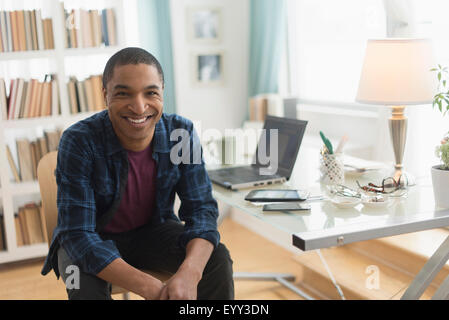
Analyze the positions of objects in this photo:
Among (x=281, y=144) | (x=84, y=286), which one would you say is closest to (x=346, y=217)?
(x=281, y=144)

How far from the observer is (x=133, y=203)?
6.00ft

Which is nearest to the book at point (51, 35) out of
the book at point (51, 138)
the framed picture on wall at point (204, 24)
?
the book at point (51, 138)

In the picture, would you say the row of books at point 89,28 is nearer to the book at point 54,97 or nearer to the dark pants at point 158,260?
the book at point 54,97

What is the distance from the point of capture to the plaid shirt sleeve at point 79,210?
156cm

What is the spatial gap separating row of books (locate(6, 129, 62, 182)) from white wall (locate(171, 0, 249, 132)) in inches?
39.9

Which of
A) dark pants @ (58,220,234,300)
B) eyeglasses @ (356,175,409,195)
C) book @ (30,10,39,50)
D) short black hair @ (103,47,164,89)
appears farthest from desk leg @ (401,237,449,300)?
book @ (30,10,39,50)

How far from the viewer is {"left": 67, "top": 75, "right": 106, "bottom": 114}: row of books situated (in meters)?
3.12

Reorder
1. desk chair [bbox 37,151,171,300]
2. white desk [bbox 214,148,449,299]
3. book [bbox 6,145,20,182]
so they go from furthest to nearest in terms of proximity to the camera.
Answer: book [bbox 6,145,20,182], desk chair [bbox 37,151,171,300], white desk [bbox 214,148,449,299]

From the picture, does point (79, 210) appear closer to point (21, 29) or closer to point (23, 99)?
point (23, 99)

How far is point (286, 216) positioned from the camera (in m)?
1.64

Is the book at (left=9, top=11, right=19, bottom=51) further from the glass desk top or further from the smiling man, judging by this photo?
the glass desk top

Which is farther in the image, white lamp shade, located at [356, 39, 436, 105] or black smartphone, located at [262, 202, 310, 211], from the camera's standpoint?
white lamp shade, located at [356, 39, 436, 105]
